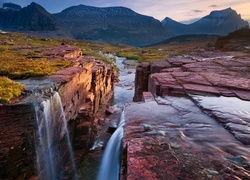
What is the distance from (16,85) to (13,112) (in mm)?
1190

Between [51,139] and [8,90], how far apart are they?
1762mm

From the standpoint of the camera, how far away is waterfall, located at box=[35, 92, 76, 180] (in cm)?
604

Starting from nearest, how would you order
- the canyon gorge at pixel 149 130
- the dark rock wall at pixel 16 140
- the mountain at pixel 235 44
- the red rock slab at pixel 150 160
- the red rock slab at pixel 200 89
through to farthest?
the red rock slab at pixel 150 160 < the canyon gorge at pixel 149 130 < the dark rock wall at pixel 16 140 < the red rock slab at pixel 200 89 < the mountain at pixel 235 44

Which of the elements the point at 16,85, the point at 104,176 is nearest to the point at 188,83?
the point at 104,176

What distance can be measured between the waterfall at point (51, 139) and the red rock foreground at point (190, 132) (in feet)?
7.57

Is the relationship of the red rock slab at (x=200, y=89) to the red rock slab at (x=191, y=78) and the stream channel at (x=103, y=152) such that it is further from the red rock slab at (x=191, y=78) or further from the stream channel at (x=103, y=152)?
the stream channel at (x=103, y=152)

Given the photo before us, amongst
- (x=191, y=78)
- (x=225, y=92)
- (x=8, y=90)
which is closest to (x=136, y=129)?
(x=225, y=92)

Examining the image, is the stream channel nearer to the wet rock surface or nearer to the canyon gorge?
the canyon gorge

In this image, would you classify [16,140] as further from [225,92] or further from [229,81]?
[229,81]

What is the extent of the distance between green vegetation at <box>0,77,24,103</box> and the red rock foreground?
2756mm

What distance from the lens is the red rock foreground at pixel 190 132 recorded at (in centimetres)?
274

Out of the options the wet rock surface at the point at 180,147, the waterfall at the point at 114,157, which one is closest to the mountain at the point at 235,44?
the waterfall at the point at 114,157

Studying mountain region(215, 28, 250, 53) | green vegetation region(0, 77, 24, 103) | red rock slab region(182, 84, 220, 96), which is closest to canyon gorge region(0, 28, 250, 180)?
red rock slab region(182, 84, 220, 96)

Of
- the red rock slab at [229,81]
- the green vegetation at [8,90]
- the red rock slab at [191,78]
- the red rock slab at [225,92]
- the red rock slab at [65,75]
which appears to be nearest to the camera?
the green vegetation at [8,90]
